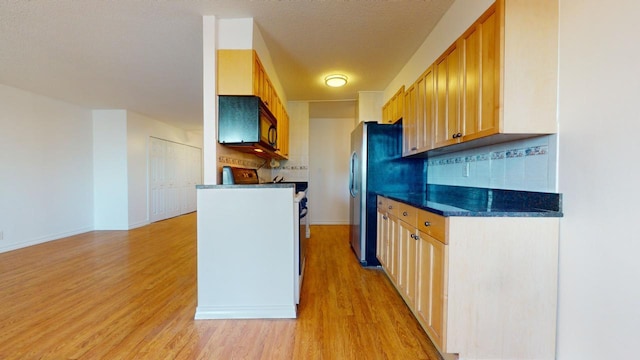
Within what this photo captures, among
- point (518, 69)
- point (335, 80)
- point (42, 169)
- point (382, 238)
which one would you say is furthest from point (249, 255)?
point (42, 169)

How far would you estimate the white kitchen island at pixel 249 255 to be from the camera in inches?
76.7

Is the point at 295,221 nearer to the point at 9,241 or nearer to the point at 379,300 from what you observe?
the point at 379,300

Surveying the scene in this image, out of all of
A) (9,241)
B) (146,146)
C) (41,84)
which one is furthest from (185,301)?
(146,146)

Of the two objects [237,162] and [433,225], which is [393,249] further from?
[237,162]

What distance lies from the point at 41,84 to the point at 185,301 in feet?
12.7

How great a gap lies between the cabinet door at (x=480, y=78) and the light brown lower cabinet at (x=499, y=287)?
542 mm

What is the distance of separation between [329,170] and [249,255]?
3.99m

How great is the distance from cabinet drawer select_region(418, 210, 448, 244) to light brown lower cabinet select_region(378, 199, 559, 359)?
0.02m

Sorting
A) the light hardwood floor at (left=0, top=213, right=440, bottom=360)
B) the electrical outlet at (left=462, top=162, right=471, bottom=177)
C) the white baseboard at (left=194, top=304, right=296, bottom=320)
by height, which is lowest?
the light hardwood floor at (left=0, top=213, right=440, bottom=360)

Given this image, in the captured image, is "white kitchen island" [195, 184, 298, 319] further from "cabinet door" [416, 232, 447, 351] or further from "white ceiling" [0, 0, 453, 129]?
"white ceiling" [0, 0, 453, 129]

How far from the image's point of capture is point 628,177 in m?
1.03

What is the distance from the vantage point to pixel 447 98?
1848 mm

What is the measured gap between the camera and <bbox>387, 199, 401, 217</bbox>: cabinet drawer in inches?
86.7

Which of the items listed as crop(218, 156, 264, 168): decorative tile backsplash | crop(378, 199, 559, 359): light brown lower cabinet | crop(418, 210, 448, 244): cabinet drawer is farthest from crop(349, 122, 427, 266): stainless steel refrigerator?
crop(378, 199, 559, 359): light brown lower cabinet
